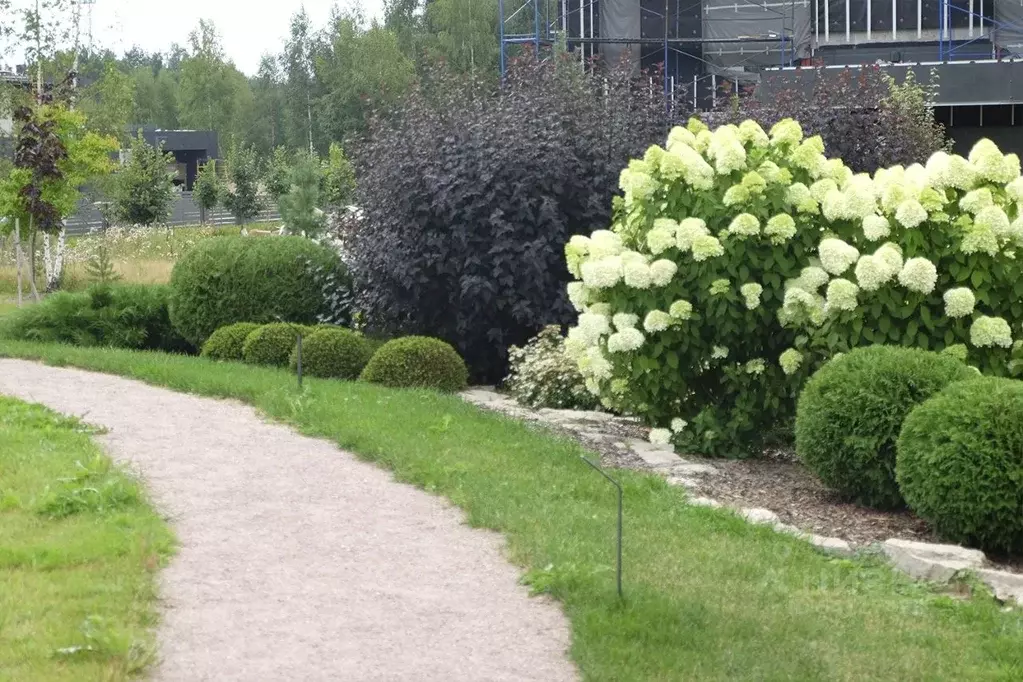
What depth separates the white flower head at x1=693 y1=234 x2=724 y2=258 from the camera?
934cm

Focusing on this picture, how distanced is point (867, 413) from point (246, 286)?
8163mm

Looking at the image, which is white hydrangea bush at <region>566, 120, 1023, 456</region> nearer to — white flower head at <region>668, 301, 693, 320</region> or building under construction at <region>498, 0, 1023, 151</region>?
white flower head at <region>668, 301, 693, 320</region>

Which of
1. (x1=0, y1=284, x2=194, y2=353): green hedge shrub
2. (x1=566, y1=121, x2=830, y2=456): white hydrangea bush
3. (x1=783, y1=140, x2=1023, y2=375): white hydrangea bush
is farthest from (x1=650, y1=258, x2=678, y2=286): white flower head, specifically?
(x1=0, y1=284, x2=194, y2=353): green hedge shrub

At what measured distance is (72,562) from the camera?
6.45m

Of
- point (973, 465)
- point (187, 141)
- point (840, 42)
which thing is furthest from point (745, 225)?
point (187, 141)

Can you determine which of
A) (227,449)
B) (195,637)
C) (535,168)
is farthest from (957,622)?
(535,168)

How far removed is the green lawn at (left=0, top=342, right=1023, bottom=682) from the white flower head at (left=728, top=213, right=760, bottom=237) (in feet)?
6.08

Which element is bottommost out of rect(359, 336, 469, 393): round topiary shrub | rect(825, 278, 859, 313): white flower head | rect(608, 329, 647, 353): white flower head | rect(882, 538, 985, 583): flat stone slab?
rect(882, 538, 985, 583): flat stone slab

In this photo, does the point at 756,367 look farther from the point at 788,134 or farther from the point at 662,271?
the point at 788,134

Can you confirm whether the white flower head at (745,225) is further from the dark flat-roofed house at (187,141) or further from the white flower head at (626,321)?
the dark flat-roofed house at (187,141)

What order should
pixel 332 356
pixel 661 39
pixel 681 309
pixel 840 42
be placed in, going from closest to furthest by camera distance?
pixel 681 309 < pixel 332 356 < pixel 840 42 < pixel 661 39

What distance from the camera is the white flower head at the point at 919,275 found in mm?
9008

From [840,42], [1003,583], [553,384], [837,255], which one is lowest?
[1003,583]

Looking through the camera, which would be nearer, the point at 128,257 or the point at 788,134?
the point at 788,134
